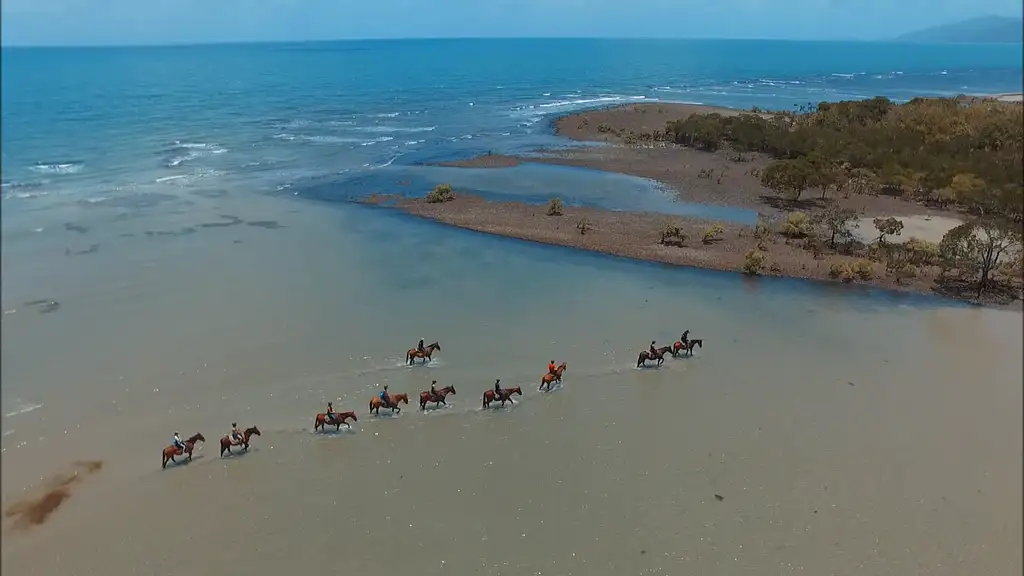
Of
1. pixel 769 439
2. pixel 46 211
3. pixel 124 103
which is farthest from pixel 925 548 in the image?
pixel 124 103

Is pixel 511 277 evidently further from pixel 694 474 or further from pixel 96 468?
pixel 96 468

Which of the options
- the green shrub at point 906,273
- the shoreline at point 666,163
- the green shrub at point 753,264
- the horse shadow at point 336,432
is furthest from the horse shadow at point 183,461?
the shoreline at point 666,163

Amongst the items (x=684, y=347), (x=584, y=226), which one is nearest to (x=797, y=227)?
(x=584, y=226)

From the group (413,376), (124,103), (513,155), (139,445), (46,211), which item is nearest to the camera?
(139,445)

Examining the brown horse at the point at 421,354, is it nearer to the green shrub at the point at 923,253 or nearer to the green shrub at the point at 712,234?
the green shrub at the point at 712,234

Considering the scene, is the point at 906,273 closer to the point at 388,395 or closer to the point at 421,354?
the point at 421,354

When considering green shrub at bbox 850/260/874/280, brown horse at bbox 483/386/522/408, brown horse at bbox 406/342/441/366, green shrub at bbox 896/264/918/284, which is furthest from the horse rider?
green shrub at bbox 896/264/918/284
